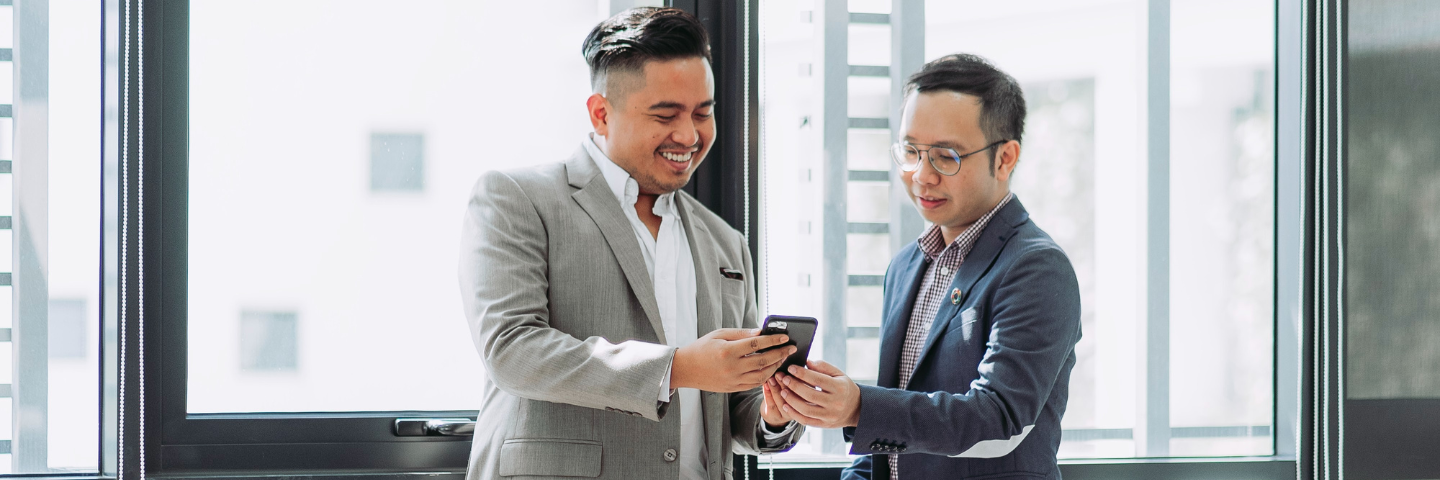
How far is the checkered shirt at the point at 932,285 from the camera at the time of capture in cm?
179

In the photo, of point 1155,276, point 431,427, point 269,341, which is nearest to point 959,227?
point 1155,276

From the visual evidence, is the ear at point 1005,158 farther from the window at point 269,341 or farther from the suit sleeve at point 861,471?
the window at point 269,341

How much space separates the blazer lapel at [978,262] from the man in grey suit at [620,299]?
0.30 meters

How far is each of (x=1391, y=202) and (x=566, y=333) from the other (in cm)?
216

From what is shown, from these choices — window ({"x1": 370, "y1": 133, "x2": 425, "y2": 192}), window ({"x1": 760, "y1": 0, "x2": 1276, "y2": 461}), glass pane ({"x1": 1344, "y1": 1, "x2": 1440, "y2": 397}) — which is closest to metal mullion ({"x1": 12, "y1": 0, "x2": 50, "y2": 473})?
window ({"x1": 370, "y1": 133, "x2": 425, "y2": 192})

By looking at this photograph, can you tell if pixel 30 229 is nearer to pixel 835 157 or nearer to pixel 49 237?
pixel 49 237

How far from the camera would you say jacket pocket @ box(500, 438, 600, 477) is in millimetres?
1642

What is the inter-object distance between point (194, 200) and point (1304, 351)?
9.04 ft

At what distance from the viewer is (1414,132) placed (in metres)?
2.49

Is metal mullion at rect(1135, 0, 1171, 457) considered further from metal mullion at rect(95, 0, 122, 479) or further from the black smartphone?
metal mullion at rect(95, 0, 122, 479)

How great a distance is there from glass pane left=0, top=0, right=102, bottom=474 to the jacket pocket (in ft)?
3.87

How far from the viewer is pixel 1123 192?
8.36ft

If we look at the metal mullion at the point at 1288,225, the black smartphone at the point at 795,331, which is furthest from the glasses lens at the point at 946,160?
the metal mullion at the point at 1288,225

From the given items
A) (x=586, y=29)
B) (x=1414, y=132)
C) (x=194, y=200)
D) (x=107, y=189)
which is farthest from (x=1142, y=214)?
(x=107, y=189)
